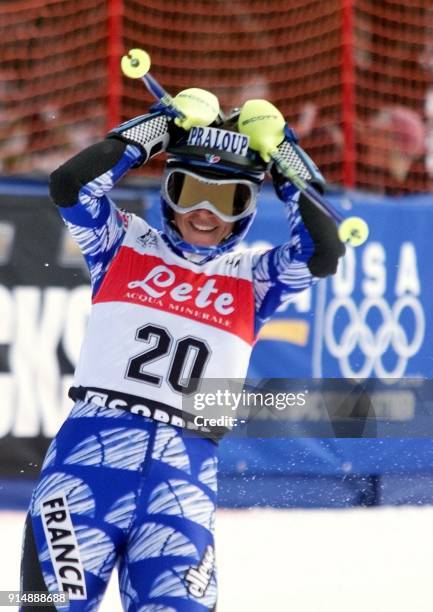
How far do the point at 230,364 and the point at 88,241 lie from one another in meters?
0.54

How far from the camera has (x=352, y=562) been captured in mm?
5887

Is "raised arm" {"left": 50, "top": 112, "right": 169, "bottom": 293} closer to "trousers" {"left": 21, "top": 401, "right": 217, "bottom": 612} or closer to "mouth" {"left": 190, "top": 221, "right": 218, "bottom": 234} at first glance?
"mouth" {"left": 190, "top": 221, "right": 218, "bottom": 234}

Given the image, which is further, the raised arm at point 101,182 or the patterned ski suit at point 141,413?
the raised arm at point 101,182

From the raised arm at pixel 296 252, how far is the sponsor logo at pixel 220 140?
11 centimetres

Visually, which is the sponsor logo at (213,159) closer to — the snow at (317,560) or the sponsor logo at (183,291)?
the sponsor logo at (183,291)

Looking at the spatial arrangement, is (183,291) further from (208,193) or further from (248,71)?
(248,71)

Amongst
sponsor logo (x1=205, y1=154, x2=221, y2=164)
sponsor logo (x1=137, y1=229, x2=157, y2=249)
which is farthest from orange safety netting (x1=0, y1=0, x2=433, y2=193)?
sponsor logo (x1=205, y1=154, x2=221, y2=164)

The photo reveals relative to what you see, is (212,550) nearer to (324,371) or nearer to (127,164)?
(127,164)

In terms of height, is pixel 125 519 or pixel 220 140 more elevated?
pixel 220 140

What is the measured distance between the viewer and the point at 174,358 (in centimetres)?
345

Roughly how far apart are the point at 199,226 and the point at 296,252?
294 millimetres

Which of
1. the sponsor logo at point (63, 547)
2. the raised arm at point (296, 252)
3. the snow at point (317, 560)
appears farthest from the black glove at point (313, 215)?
the snow at point (317, 560)

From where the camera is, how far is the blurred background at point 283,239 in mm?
6762

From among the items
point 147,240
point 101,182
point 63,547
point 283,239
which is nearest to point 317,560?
point 283,239
